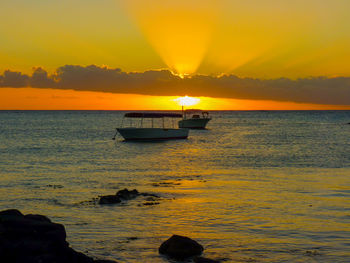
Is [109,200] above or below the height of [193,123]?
below

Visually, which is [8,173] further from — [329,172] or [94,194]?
[329,172]

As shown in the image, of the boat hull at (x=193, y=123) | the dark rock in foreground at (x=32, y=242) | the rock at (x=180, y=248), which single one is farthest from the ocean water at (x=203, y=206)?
the boat hull at (x=193, y=123)

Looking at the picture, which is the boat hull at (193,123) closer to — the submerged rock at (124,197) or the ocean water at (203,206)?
the ocean water at (203,206)

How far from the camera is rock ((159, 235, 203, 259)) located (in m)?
15.8

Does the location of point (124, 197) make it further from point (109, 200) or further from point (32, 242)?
point (32, 242)

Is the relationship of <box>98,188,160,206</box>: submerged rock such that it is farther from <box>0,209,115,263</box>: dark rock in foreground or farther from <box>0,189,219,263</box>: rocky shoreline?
<box>0,209,115,263</box>: dark rock in foreground

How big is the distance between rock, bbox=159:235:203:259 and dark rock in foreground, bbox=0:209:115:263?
3193 millimetres

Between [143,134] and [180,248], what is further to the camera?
[143,134]

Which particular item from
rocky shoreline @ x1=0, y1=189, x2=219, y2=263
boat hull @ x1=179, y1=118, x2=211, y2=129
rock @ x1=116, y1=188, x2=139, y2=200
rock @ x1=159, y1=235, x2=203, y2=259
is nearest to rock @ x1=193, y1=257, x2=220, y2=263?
rocky shoreline @ x1=0, y1=189, x2=219, y2=263

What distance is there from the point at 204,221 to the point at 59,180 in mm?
16340

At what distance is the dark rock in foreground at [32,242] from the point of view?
12882 millimetres

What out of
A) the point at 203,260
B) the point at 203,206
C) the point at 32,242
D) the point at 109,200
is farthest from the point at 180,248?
the point at 109,200

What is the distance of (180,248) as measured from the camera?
52.1 ft

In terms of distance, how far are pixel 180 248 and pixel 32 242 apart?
16.9ft
